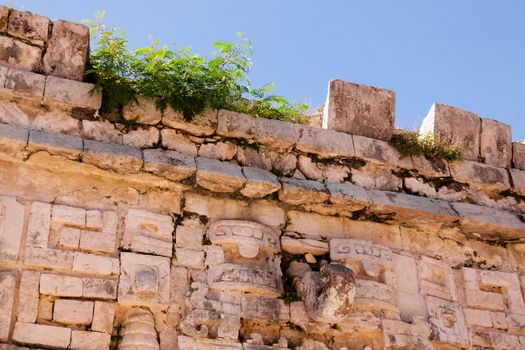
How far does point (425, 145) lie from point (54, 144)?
324cm

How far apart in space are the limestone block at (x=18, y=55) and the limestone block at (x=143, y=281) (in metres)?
1.70

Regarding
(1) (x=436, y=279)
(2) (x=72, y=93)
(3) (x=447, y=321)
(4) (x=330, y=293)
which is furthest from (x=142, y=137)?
(3) (x=447, y=321)

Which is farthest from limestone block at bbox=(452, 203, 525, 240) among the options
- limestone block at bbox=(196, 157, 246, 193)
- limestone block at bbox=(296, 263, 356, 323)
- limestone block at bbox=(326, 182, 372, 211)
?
limestone block at bbox=(196, 157, 246, 193)

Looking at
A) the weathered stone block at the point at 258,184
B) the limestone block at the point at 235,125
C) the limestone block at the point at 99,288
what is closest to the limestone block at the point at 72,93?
the limestone block at the point at 235,125

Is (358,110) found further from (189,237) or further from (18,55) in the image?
(18,55)

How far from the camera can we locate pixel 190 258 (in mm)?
6180

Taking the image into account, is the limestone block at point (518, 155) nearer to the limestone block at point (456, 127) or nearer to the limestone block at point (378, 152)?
the limestone block at point (456, 127)

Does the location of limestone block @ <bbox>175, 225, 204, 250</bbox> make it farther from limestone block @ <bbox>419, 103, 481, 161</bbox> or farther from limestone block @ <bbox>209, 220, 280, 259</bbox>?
limestone block @ <bbox>419, 103, 481, 161</bbox>

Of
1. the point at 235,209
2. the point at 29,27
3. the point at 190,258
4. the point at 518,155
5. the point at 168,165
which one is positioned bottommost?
the point at 190,258

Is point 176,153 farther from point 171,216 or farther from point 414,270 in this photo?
point 414,270

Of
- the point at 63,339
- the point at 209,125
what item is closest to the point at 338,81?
the point at 209,125

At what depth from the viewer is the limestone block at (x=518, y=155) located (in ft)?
25.8

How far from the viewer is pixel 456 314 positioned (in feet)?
22.3

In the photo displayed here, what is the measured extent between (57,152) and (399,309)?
2.88 meters
